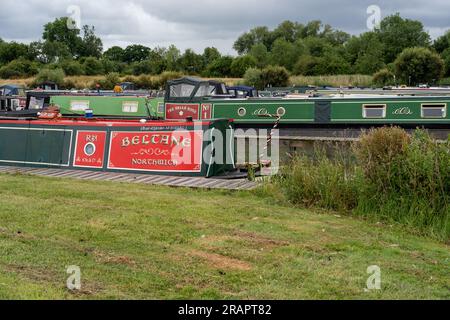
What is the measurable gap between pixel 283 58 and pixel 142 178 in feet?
154

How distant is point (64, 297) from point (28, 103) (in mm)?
18940

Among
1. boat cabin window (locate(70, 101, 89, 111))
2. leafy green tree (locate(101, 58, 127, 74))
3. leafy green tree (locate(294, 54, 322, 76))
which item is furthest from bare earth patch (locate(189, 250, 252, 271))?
leafy green tree (locate(101, 58, 127, 74))

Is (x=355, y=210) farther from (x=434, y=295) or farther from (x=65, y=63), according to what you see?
(x=65, y=63)

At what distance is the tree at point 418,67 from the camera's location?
3538cm

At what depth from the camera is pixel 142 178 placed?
10.9 meters

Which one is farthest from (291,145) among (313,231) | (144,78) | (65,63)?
(65,63)

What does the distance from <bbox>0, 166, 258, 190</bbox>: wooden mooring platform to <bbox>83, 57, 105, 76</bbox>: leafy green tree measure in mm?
45001

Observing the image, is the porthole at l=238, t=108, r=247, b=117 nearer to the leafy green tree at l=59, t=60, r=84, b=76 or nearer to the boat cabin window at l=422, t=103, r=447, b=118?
the boat cabin window at l=422, t=103, r=447, b=118

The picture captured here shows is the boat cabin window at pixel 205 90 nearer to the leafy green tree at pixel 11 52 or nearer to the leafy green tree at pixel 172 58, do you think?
the leafy green tree at pixel 172 58

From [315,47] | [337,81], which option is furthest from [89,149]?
[315,47]

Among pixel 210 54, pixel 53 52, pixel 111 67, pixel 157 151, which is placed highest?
pixel 53 52

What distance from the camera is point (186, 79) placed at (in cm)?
1753

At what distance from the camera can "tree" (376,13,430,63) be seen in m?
53.2

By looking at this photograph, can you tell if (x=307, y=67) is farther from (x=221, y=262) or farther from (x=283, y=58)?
(x=221, y=262)
